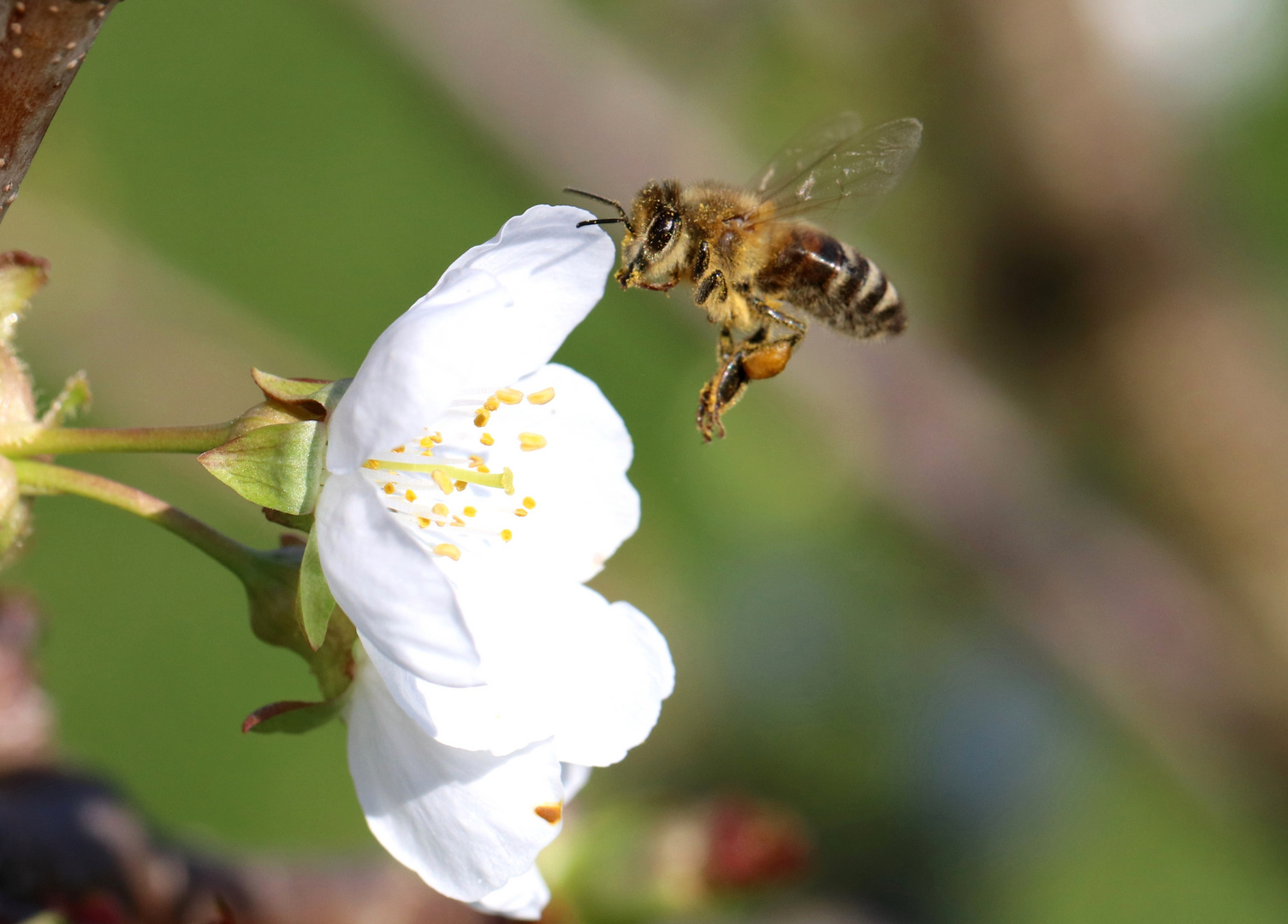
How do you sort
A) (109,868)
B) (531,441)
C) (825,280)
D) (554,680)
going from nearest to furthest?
(554,680)
(531,441)
(109,868)
(825,280)

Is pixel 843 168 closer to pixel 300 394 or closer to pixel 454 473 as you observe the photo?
pixel 454 473

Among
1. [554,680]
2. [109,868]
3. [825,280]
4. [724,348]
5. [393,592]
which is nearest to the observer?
[393,592]

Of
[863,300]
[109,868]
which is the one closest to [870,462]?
[863,300]

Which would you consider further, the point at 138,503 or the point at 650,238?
the point at 650,238

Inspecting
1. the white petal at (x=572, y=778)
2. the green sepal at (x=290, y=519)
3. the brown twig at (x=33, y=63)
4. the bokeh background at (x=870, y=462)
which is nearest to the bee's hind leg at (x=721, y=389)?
the white petal at (x=572, y=778)

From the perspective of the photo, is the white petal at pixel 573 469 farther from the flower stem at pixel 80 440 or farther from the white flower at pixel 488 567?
the flower stem at pixel 80 440

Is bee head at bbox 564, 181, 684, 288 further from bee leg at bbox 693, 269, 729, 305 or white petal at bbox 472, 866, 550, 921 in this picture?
white petal at bbox 472, 866, 550, 921

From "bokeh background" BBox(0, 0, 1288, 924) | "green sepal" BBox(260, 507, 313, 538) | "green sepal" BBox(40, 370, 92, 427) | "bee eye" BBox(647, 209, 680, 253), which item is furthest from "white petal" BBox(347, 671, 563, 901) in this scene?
"bokeh background" BBox(0, 0, 1288, 924)
